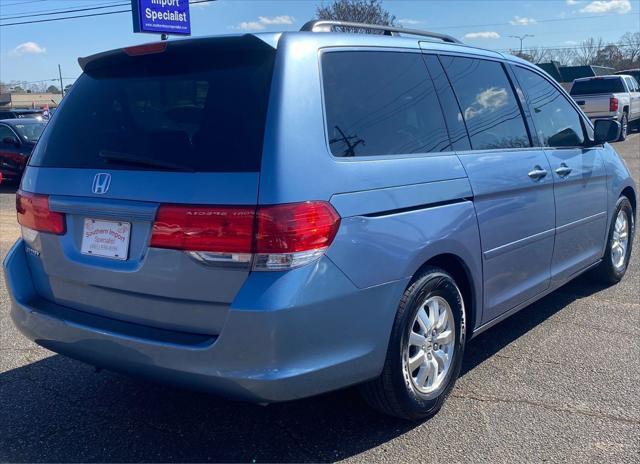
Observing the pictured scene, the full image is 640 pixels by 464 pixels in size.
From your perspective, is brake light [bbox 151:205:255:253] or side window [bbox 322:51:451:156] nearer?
brake light [bbox 151:205:255:253]

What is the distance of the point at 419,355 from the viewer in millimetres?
3316

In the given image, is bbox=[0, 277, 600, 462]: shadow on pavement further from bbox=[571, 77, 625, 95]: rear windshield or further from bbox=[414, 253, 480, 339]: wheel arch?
bbox=[571, 77, 625, 95]: rear windshield

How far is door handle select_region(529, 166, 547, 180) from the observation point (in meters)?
4.14

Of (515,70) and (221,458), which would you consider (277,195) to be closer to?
(221,458)

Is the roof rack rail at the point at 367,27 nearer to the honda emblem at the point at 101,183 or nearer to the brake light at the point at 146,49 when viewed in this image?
the brake light at the point at 146,49

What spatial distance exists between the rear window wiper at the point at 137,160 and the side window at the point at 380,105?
0.65m

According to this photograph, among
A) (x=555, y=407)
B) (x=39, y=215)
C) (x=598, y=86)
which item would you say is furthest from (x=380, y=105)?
(x=598, y=86)

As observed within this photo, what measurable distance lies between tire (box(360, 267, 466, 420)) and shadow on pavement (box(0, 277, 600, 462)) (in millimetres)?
192

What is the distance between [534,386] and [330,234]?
5.99 ft

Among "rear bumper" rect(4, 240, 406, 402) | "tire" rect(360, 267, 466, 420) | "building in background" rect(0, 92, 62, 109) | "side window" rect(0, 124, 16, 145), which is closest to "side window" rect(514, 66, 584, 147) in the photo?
"tire" rect(360, 267, 466, 420)

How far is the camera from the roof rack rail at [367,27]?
3367 millimetres

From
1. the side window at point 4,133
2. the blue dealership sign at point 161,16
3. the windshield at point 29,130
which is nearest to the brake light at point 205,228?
the windshield at point 29,130

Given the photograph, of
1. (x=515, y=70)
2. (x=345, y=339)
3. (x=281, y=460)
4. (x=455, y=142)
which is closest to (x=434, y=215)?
(x=455, y=142)

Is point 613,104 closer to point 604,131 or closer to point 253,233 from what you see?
point 604,131
